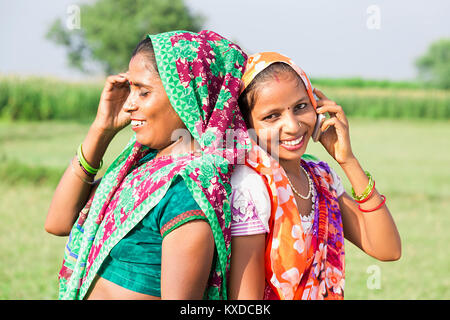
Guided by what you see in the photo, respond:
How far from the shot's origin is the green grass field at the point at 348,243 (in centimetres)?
552

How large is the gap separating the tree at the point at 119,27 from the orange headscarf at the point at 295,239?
48.6 m

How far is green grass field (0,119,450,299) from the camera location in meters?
5.52

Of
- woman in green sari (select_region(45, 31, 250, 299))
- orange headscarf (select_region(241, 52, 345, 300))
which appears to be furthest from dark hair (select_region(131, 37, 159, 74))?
orange headscarf (select_region(241, 52, 345, 300))

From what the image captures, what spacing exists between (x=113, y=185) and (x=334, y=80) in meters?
51.6

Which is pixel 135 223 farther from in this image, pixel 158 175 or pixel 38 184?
pixel 38 184

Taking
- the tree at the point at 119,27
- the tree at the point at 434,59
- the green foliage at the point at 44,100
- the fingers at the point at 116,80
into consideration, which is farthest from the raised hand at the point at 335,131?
the tree at the point at 434,59

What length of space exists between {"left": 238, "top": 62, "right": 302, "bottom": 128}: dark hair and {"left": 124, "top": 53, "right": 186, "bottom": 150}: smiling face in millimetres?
282

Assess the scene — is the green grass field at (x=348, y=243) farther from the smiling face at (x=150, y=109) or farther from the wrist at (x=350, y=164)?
the smiling face at (x=150, y=109)

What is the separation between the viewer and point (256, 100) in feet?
7.36

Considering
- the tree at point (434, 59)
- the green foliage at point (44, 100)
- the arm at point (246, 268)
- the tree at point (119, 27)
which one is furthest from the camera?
the tree at point (434, 59)

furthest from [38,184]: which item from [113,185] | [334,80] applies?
[334,80]

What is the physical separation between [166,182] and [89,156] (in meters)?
0.63

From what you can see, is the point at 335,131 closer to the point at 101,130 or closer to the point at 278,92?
the point at 278,92

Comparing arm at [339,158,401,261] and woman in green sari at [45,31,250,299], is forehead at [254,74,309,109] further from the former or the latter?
arm at [339,158,401,261]
